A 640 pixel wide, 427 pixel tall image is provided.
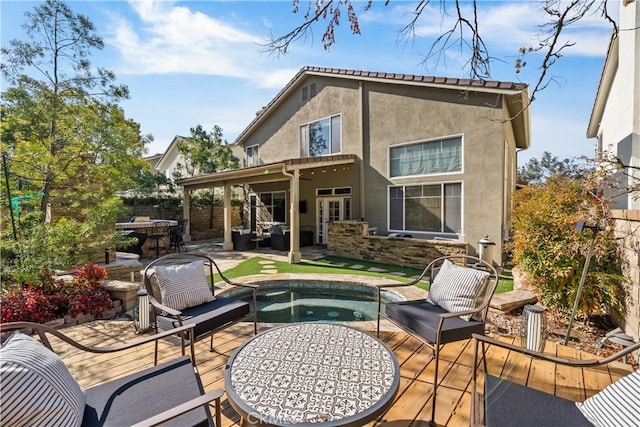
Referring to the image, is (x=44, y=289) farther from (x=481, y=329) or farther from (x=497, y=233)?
(x=497, y=233)

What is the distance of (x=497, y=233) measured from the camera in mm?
7688

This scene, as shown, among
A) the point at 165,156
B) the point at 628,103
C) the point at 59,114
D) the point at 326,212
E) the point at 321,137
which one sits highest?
the point at 165,156

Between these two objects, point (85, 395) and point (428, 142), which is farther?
point (428, 142)

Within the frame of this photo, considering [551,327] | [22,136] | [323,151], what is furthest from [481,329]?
[323,151]

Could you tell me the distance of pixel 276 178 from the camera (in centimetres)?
975

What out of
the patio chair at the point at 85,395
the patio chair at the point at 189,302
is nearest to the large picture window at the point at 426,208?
the patio chair at the point at 189,302

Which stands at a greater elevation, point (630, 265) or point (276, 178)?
point (276, 178)

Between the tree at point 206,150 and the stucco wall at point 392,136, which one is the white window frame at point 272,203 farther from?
the tree at point 206,150

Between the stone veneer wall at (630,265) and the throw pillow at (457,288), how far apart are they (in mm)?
1607

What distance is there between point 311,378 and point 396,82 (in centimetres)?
935

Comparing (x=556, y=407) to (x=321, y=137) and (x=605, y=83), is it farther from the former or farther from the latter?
(x=321, y=137)

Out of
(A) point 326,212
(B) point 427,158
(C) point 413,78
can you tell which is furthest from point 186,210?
(C) point 413,78

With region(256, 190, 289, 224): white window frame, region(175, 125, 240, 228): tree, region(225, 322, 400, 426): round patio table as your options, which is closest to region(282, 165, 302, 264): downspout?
region(256, 190, 289, 224): white window frame

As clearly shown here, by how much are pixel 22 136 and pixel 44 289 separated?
316 cm
